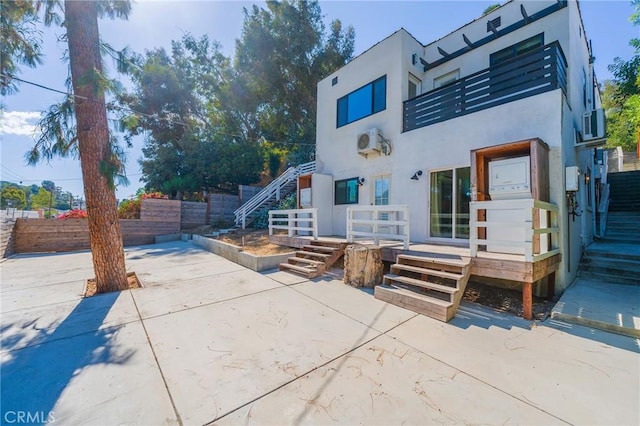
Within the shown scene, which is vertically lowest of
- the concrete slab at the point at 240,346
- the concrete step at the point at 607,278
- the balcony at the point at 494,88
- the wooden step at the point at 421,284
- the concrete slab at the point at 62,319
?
the concrete slab at the point at 240,346

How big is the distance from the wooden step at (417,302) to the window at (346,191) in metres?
4.52

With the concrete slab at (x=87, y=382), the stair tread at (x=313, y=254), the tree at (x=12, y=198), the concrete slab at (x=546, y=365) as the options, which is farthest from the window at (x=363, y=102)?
the tree at (x=12, y=198)

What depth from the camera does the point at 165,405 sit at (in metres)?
2.04

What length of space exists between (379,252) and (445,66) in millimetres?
6320

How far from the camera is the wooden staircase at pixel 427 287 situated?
12.4 ft

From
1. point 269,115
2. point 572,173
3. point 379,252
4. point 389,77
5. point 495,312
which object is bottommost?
point 495,312

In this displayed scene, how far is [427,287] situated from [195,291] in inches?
168

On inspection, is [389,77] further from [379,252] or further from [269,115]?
[269,115]

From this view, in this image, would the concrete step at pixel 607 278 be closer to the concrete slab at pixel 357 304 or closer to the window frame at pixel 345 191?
the concrete slab at pixel 357 304

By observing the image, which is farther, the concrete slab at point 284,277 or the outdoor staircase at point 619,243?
the concrete slab at point 284,277

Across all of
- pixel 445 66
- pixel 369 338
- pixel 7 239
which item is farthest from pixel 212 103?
pixel 369 338

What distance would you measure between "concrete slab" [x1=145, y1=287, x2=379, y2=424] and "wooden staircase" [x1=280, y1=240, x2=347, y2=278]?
5.16 ft

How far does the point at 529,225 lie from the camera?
375 cm

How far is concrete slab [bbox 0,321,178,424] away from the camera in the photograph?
6.37ft
